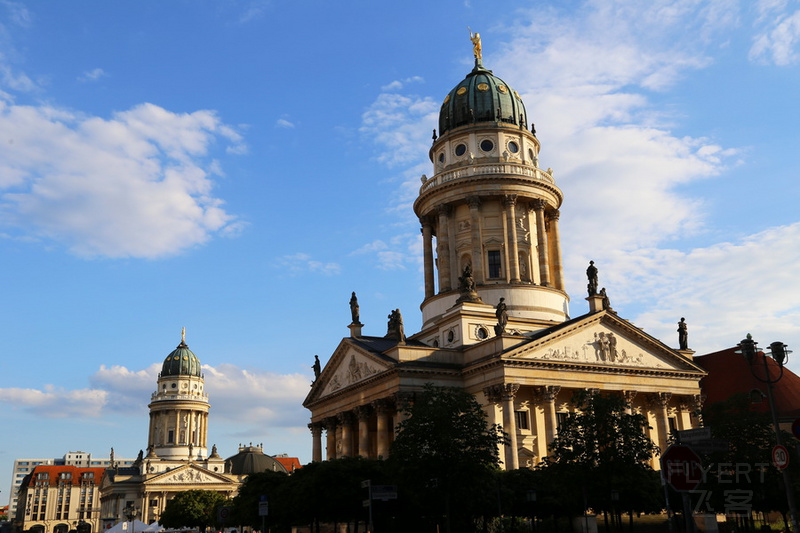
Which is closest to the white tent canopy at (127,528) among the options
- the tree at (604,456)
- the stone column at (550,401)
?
the stone column at (550,401)

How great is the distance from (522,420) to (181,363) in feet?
372

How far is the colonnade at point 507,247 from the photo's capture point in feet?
215

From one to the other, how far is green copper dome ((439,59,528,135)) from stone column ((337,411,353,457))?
27656 mm

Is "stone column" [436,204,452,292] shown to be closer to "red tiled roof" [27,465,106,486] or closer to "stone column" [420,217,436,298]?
"stone column" [420,217,436,298]

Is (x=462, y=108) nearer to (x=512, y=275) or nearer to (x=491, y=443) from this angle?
(x=512, y=275)

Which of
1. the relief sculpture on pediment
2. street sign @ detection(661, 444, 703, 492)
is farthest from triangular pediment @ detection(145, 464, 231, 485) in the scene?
street sign @ detection(661, 444, 703, 492)

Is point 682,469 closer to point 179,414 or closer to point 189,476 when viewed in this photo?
point 189,476

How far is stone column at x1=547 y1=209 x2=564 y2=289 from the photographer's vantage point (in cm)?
6869

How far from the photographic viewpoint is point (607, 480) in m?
34.9

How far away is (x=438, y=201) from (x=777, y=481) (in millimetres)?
37517

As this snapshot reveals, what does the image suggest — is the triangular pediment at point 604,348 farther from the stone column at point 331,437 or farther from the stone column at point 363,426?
the stone column at point 331,437

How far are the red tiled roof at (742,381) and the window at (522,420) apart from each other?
79.5 feet

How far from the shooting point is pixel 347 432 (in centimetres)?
6153

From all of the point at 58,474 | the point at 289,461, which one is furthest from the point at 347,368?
the point at 58,474
